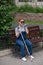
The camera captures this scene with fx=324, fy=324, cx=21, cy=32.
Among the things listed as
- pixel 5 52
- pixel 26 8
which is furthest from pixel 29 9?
pixel 5 52

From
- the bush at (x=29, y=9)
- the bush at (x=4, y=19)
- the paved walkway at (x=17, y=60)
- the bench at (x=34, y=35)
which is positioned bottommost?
the bush at (x=29, y=9)

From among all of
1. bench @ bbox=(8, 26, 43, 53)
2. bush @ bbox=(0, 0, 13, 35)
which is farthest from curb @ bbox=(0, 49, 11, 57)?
bush @ bbox=(0, 0, 13, 35)

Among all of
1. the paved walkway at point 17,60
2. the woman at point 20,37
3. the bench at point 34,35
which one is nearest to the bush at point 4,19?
the bench at point 34,35

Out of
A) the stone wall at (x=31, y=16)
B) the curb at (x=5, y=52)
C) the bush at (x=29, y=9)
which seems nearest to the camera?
the curb at (x=5, y=52)

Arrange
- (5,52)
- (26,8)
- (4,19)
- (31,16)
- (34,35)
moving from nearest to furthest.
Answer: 1. (5,52)
2. (4,19)
3. (34,35)
4. (31,16)
5. (26,8)

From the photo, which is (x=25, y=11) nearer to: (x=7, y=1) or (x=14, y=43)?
(x=7, y=1)

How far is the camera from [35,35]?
10695 mm

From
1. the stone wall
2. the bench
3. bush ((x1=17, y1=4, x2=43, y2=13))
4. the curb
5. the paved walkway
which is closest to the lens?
the paved walkway

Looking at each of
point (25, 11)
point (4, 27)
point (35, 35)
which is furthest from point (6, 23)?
point (25, 11)

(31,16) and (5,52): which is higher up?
(5,52)

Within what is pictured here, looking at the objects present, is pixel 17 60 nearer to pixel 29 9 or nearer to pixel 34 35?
pixel 34 35

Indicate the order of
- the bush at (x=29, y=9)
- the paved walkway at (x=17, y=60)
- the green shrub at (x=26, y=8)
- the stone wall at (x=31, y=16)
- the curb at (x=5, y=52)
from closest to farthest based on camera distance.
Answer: the paved walkway at (x=17, y=60) → the curb at (x=5, y=52) → the stone wall at (x=31, y=16) → the bush at (x=29, y=9) → the green shrub at (x=26, y=8)

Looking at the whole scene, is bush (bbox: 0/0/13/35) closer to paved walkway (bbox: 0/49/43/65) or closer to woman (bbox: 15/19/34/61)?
woman (bbox: 15/19/34/61)

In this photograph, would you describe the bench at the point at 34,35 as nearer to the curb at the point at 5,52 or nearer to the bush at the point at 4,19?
the curb at the point at 5,52
